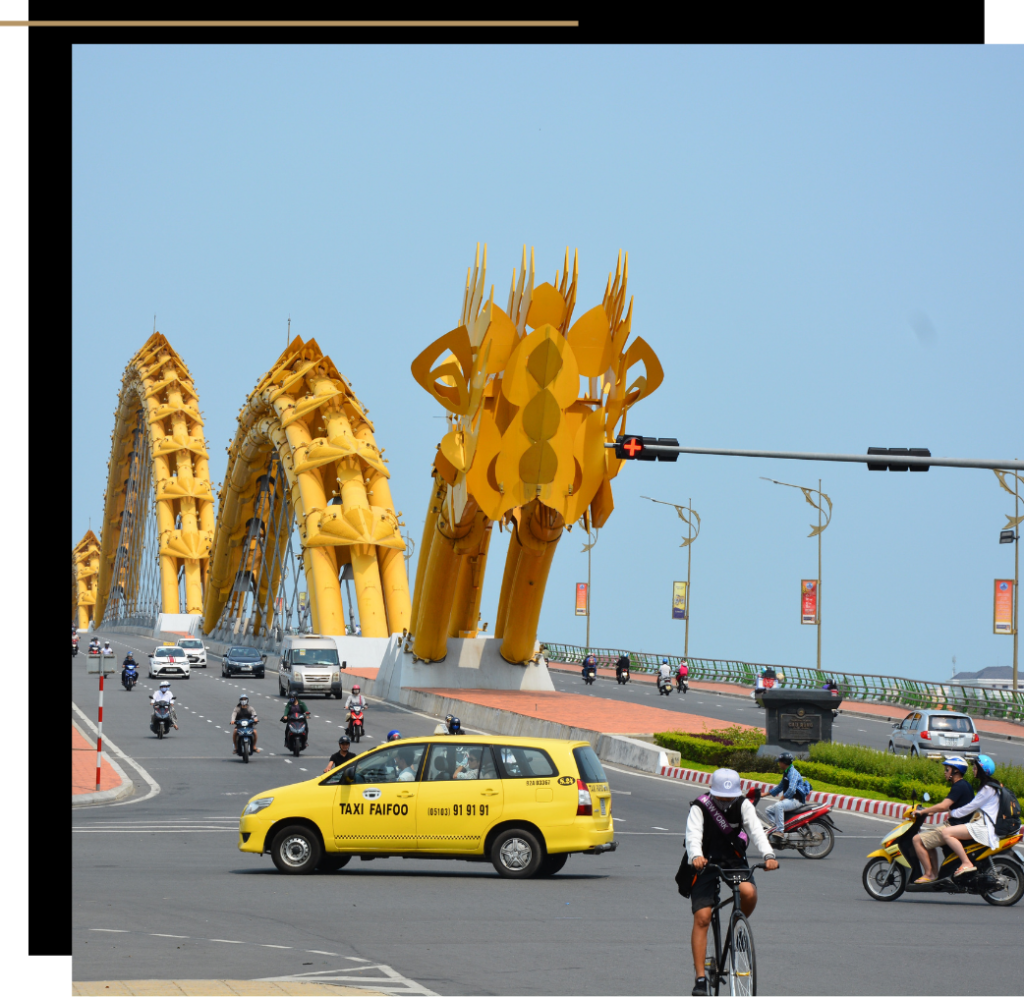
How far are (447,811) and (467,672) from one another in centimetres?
3693

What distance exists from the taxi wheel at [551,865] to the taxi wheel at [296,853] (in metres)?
2.60

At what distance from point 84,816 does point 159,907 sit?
10.5m

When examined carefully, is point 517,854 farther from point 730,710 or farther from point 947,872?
point 730,710

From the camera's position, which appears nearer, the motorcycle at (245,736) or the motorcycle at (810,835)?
the motorcycle at (810,835)

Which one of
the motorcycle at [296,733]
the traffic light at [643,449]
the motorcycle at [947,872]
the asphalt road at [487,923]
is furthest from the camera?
the motorcycle at [296,733]

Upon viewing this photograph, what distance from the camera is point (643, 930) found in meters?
13.7

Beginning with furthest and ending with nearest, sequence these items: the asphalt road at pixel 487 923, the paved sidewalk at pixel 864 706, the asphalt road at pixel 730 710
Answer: the paved sidewalk at pixel 864 706
the asphalt road at pixel 730 710
the asphalt road at pixel 487 923

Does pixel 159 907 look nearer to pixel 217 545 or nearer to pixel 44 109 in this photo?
pixel 44 109

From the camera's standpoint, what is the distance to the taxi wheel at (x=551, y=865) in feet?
57.5

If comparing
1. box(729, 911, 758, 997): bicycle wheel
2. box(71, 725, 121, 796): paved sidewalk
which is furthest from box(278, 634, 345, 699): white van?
box(729, 911, 758, 997): bicycle wheel

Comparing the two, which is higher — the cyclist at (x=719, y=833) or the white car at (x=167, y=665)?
the cyclist at (x=719, y=833)

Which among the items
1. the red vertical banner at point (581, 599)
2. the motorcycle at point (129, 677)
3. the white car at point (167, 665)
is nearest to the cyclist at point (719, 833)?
the motorcycle at point (129, 677)
